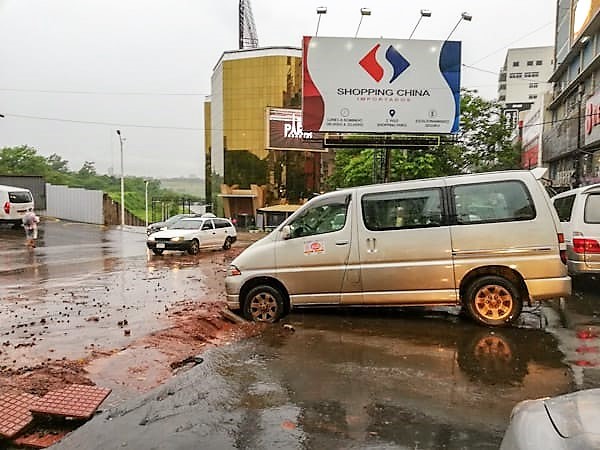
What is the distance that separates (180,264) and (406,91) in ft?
31.9

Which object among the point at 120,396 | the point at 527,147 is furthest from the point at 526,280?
the point at 527,147

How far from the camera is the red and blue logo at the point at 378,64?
1698 cm

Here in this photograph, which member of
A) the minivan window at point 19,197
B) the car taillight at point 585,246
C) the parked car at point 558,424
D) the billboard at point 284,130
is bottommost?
the parked car at point 558,424

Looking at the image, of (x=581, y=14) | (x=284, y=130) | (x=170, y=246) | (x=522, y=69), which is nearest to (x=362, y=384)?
(x=170, y=246)

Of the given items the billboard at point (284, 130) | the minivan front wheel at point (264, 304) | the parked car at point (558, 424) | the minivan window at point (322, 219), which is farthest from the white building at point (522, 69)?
the parked car at point (558, 424)

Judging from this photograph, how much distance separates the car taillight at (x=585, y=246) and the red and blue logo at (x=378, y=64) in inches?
399

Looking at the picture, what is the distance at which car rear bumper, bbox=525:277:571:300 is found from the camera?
665cm

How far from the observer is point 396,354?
5695mm

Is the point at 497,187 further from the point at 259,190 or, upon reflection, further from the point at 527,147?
the point at 527,147

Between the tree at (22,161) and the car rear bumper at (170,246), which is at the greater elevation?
the tree at (22,161)

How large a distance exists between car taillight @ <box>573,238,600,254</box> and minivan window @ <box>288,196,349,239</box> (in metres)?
4.49

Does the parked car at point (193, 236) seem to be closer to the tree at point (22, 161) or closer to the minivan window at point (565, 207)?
the minivan window at point (565, 207)

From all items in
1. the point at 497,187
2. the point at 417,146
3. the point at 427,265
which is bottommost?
the point at 427,265

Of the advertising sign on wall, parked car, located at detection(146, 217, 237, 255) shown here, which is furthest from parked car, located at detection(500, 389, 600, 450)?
the advertising sign on wall
